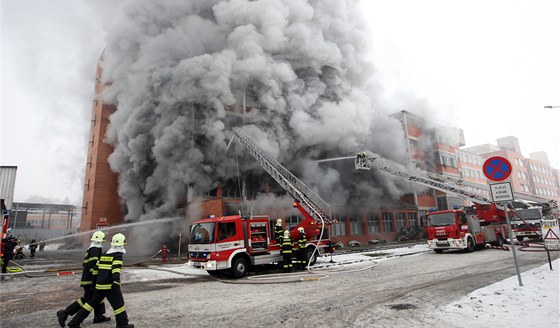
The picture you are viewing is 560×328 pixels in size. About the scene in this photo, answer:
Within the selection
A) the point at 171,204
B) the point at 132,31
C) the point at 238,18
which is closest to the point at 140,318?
the point at 171,204

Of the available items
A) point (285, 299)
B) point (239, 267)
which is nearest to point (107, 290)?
point (285, 299)

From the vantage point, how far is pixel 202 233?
1037 centimetres

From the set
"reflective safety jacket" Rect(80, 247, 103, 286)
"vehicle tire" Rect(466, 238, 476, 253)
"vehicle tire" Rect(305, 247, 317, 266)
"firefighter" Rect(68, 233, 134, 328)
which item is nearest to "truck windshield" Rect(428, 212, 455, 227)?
"vehicle tire" Rect(466, 238, 476, 253)

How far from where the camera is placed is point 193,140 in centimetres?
1977

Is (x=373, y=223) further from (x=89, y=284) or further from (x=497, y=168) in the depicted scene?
(x=89, y=284)

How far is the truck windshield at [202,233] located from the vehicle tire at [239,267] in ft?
3.50

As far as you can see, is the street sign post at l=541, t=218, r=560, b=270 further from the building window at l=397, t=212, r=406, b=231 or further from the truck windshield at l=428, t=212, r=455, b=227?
the building window at l=397, t=212, r=406, b=231

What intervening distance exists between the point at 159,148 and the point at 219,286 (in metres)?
13.3

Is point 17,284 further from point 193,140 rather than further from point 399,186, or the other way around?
point 399,186

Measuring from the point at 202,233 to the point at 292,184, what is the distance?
696cm

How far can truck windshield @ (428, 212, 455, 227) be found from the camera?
14.5 meters

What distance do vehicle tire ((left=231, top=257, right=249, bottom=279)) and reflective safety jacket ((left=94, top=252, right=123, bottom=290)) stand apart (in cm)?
560

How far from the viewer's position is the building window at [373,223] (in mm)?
29448

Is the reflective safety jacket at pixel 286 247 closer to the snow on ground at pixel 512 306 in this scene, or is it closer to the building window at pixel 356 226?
the snow on ground at pixel 512 306
